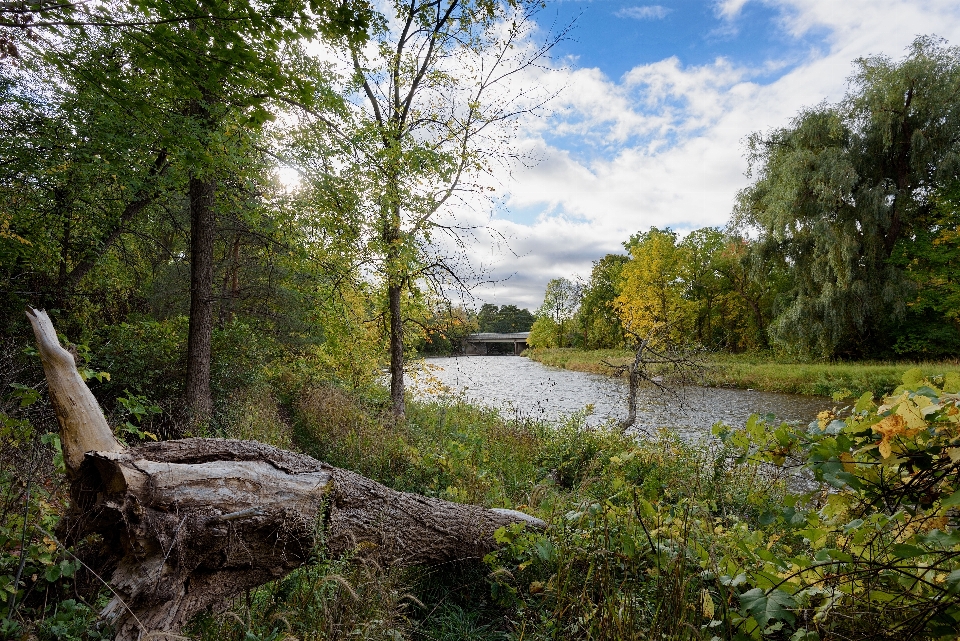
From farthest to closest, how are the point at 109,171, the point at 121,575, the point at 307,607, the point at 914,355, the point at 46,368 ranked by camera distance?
the point at 914,355
the point at 109,171
the point at 46,368
the point at 307,607
the point at 121,575

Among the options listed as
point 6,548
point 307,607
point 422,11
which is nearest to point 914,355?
point 422,11

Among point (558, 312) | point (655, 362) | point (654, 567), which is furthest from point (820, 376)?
point (558, 312)

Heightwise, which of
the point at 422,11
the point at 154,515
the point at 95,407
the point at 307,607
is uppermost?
the point at 422,11

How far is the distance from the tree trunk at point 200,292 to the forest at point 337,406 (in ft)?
0.15

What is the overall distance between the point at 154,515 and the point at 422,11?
26.6ft

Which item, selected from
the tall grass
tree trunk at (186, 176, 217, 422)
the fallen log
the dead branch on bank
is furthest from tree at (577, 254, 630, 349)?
the fallen log

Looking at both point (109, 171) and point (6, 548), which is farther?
point (109, 171)

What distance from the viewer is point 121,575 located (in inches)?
86.0

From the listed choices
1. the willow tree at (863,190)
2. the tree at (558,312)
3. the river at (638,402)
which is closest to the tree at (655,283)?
the willow tree at (863,190)

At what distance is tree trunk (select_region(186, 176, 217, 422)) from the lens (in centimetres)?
688

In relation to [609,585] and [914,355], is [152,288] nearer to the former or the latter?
[609,585]

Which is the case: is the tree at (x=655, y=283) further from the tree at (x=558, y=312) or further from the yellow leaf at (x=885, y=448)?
the yellow leaf at (x=885, y=448)

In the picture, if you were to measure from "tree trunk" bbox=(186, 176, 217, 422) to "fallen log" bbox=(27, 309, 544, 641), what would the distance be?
4451mm

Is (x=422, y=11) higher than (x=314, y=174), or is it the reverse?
(x=422, y=11)
